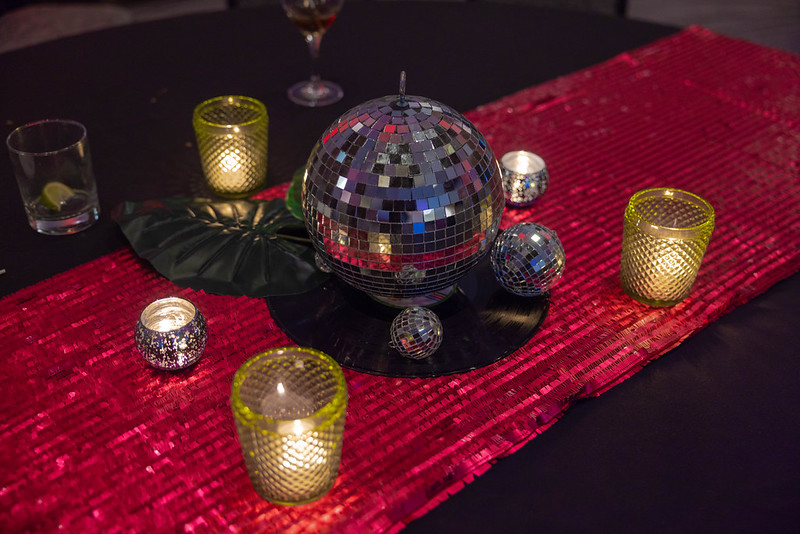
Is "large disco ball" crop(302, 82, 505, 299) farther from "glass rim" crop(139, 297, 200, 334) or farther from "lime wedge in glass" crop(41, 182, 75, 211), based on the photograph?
"lime wedge in glass" crop(41, 182, 75, 211)

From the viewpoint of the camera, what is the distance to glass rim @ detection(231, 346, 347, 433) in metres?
0.56

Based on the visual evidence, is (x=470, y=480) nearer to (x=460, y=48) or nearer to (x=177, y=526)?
(x=177, y=526)

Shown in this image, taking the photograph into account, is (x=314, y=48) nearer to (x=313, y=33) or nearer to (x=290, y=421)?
(x=313, y=33)

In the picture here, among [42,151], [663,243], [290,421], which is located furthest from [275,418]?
[42,151]

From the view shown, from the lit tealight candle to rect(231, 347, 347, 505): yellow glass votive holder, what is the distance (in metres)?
0.42

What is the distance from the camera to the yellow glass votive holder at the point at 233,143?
0.93m

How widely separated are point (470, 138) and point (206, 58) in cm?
73

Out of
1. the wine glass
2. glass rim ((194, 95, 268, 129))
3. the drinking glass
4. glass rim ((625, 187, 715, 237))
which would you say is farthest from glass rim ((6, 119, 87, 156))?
glass rim ((625, 187, 715, 237))

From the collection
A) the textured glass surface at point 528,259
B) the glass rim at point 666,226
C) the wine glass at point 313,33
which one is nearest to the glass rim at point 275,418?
the textured glass surface at point 528,259

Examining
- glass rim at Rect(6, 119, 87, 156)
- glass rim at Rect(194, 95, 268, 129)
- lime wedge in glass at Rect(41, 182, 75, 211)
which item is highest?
glass rim at Rect(194, 95, 268, 129)

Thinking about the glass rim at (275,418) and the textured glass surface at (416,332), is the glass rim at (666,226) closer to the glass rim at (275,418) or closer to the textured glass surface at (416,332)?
the textured glass surface at (416,332)

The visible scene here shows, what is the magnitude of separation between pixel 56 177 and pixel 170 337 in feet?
1.10

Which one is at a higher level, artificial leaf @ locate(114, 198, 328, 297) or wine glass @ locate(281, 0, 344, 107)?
wine glass @ locate(281, 0, 344, 107)

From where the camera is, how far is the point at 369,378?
0.72 metres
